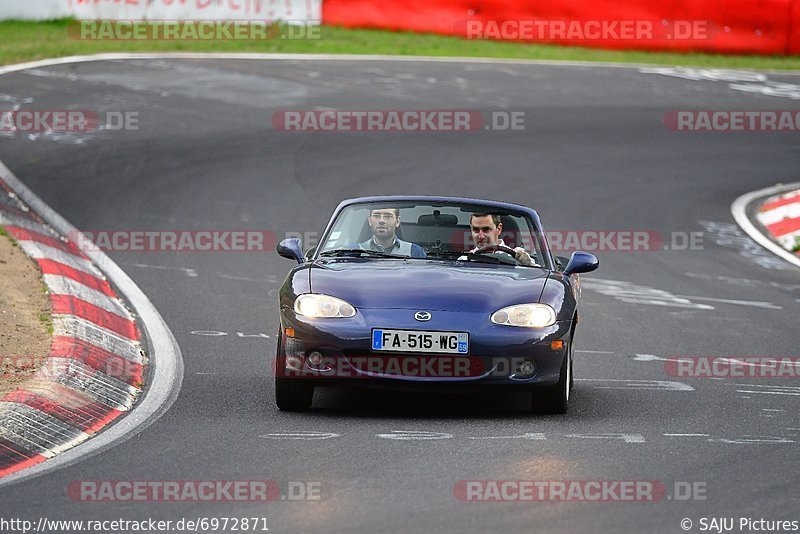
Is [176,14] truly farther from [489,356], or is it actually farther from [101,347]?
[489,356]

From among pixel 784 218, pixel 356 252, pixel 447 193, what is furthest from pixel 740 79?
pixel 356 252

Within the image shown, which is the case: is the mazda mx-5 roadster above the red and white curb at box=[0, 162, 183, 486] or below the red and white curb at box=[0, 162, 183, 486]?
above

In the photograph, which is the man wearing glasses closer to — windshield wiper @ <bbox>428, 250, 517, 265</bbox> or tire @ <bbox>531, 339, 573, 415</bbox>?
windshield wiper @ <bbox>428, 250, 517, 265</bbox>

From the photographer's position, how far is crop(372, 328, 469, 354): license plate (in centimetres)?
795

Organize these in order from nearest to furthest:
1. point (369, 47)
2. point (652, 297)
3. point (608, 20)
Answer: point (652, 297)
point (369, 47)
point (608, 20)

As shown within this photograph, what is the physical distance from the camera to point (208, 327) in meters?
10.9

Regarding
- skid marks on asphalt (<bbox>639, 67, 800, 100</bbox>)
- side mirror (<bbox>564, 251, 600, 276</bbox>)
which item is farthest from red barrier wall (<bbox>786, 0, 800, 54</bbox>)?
side mirror (<bbox>564, 251, 600, 276</bbox>)

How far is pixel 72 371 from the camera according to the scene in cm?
855

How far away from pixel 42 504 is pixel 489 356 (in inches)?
113

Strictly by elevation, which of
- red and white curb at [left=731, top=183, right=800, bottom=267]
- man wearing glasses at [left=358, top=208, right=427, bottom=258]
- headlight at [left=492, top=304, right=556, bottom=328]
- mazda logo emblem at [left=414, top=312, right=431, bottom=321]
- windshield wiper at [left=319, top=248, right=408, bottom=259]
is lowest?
red and white curb at [left=731, top=183, right=800, bottom=267]

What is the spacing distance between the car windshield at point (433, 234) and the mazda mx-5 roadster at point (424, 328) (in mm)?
142

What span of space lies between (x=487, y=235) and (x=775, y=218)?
8992mm

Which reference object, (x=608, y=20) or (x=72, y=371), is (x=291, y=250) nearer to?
(x=72, y=371)

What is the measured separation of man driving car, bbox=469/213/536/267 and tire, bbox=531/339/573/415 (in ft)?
3.52
